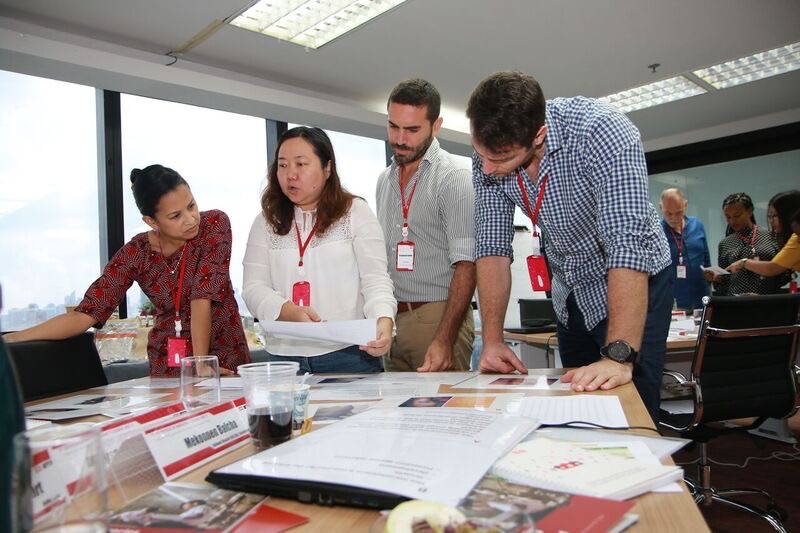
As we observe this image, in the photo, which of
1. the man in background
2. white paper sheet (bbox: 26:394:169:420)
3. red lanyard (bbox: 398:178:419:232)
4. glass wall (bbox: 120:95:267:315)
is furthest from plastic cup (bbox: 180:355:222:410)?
the man in background

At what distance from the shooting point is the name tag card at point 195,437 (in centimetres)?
75

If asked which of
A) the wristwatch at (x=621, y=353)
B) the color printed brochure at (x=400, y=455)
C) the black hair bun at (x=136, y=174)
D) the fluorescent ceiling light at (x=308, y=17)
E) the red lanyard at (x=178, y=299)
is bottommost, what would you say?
the color printed brochure at (x=400, y=455)

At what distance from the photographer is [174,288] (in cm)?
199

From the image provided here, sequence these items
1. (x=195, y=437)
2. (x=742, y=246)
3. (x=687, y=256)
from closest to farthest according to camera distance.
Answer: (x=195, y=437) → (x=742, y=246) → (x=687, y=256)

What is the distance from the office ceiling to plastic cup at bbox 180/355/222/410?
3.12m

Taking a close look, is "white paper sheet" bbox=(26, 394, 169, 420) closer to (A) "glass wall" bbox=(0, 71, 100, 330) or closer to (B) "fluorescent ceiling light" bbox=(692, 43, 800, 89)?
(A) "glass wall" bbox=(0, 71, 100, 330)

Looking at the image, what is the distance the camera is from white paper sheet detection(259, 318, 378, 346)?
58.2 inches

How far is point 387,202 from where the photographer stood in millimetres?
2396

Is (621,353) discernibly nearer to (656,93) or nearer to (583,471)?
(583,471)

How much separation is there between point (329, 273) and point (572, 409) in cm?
96

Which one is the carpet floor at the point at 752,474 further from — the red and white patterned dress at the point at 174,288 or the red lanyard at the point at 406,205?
the red and white patterned dress at the point at 174,288

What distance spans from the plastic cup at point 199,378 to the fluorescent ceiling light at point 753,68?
5.40 meters

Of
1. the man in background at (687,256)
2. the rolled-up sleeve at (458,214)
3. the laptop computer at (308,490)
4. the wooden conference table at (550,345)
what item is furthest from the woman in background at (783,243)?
the laptop computer at (308,490)

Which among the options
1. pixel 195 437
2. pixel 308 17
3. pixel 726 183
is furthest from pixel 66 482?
pixel 726 183
